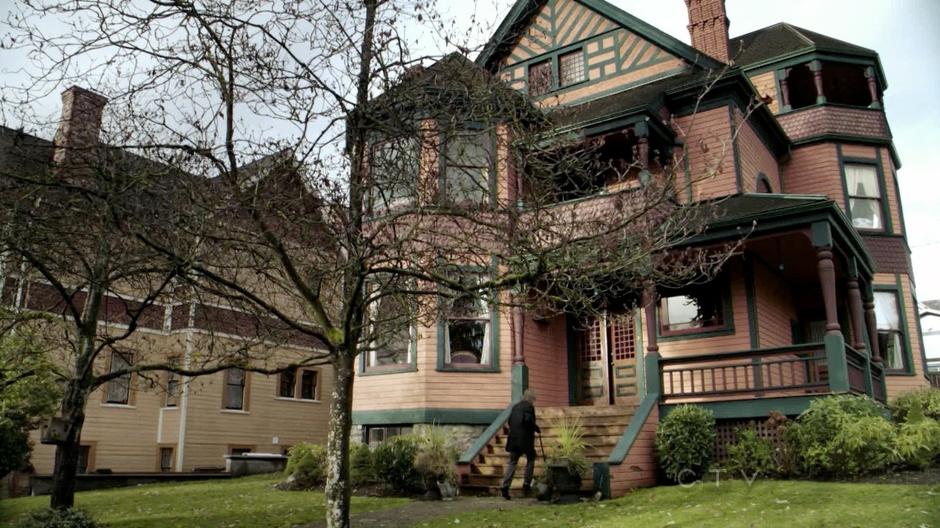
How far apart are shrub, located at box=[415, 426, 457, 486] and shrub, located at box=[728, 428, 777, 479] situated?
4.44 meters

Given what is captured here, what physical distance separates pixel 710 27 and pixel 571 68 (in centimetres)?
421

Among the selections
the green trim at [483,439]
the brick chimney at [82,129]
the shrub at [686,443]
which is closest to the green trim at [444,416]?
the green trim at [483,439]

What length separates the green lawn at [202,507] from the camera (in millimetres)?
10492

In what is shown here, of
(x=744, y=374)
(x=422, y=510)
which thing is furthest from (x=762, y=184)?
(x=422, y=510)

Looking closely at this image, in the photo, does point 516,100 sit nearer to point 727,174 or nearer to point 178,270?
point 178,270

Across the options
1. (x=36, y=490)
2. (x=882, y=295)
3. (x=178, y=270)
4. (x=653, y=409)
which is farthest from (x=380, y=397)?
(x=882, y=295)

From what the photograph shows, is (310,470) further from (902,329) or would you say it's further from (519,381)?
(902,329)

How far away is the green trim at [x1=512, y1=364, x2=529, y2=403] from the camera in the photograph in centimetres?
1529

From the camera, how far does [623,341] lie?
16734mm

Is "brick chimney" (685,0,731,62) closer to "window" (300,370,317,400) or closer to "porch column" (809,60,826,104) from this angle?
"porch column" (809,60,826,104)

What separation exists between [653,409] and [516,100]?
22.3 feet

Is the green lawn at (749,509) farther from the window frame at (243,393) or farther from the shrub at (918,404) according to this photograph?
the window frame at (243,393)

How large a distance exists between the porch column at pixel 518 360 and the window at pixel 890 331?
9.31 m

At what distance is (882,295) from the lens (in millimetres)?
19047
